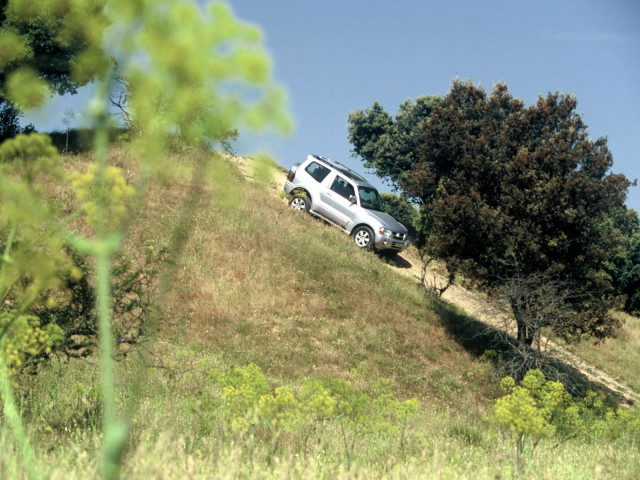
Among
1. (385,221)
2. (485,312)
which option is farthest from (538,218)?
(385,221)

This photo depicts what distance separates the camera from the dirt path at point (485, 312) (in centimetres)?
1948

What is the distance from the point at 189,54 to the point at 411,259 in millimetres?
27548

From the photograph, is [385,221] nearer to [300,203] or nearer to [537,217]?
[300,203]

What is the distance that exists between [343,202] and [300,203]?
184 centimetres

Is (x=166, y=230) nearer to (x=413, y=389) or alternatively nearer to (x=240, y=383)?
(x=413, y=389)

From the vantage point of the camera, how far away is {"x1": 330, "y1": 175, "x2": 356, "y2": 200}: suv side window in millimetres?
25000

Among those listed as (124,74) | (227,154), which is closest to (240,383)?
(227,154)

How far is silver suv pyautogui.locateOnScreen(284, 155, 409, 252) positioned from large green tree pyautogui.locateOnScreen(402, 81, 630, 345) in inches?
145

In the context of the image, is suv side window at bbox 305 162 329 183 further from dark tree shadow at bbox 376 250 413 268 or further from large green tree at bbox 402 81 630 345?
large green tree at bbox 402 81 630 345

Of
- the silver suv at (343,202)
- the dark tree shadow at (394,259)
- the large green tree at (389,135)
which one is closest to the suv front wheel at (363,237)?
the silver suv at (343,202)

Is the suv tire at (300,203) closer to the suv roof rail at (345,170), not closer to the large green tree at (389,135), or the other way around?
the suv roof rail at (345,170)

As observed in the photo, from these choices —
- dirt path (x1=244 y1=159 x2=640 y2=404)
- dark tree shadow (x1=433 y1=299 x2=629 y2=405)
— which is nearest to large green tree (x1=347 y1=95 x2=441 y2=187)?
dirt path (x1=244 y1=159 x2=640 y2=404)

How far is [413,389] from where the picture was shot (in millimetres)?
15516

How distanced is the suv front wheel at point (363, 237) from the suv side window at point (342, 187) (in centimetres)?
145
